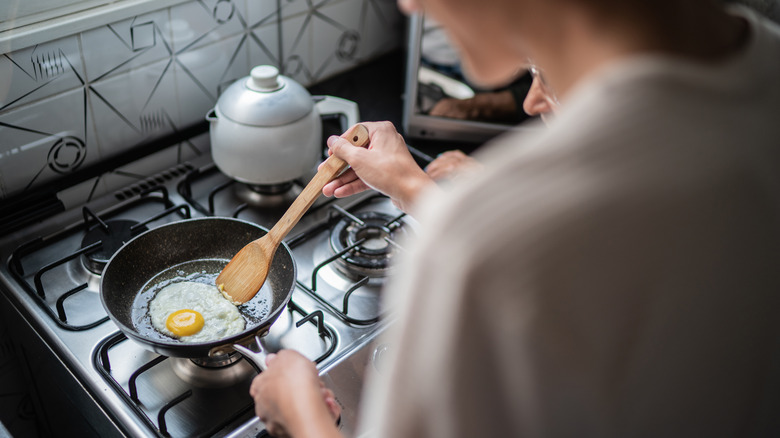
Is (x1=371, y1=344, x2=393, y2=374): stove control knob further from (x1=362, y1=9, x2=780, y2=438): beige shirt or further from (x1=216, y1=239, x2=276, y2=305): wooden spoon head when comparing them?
(x1=362, y1=9, x2=780, y2=438): beige shirt

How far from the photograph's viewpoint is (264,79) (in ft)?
3.54

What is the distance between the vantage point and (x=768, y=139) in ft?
1.31

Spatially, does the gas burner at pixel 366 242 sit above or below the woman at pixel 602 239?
below

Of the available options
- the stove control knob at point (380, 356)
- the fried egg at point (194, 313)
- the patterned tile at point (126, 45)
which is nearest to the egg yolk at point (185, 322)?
the fried egg at point (194, 313)

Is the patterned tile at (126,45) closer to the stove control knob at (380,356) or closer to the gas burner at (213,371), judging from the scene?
the gas burner at (213,371)

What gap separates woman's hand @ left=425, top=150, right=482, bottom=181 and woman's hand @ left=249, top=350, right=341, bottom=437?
0.57 meters

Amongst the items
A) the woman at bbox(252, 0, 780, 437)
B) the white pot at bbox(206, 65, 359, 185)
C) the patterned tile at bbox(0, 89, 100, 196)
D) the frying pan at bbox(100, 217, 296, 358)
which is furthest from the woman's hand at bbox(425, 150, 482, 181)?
the woman at bbox(252, 0, 780, 437)

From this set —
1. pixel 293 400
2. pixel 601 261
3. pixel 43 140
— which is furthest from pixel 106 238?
pixel 601 261

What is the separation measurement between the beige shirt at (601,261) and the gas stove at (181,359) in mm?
458

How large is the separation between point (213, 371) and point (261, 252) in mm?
169

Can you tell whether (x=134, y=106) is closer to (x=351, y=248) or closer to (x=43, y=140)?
(x=43, y=140)

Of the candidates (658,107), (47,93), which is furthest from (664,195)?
(47,93)

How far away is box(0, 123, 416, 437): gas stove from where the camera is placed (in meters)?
0.83

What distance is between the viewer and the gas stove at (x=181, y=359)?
0.83 meters
